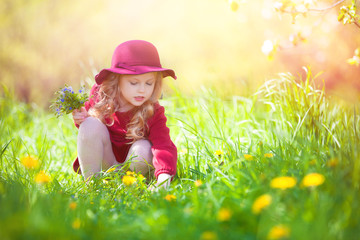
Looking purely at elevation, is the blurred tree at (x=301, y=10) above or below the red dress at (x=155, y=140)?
above

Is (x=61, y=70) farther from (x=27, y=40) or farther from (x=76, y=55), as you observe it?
(x=27, y=40)

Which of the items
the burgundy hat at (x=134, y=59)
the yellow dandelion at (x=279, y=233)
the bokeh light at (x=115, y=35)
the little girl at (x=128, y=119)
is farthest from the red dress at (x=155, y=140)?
the bokeh light at (x=115, y=35)

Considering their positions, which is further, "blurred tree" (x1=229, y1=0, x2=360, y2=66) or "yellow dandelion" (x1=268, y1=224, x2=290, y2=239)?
"blurred tree" (x1=229, y1=0, x2=360, y2=66)

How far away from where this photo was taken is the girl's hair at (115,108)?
84.5 inches

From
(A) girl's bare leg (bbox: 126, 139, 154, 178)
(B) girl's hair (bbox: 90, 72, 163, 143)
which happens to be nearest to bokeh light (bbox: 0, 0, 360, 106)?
(B) girl's hair (bbox: 90, 72, 163, 143)

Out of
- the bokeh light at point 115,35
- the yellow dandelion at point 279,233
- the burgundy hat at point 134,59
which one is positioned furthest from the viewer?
the bokeh light at point 115,35

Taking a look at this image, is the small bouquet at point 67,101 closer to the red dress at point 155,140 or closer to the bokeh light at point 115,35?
the red dress at point 155,140

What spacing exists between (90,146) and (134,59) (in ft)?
1.84

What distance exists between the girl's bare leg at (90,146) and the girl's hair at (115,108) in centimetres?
8

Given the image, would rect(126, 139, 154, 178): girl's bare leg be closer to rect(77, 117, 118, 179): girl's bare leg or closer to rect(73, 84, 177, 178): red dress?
rect(73, 84, 177, 178): red dress

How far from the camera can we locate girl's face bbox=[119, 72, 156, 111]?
6.81 feet

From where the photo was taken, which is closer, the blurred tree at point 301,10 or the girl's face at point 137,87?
the blurred tree at point 301,10

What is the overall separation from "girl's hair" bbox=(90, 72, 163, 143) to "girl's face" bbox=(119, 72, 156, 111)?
0.21ft

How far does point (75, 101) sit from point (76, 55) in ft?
13.1
